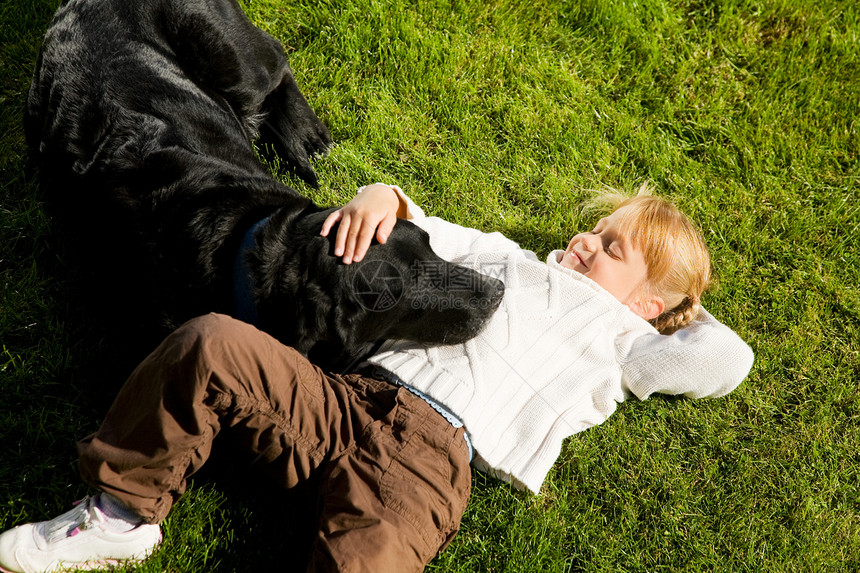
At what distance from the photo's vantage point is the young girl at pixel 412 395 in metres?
2.23

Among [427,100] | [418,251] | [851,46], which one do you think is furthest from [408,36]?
[851,46]

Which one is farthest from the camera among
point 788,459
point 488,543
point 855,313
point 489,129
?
point 489,129

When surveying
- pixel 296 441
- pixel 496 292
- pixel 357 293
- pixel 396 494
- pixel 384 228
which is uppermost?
pixel 384 228

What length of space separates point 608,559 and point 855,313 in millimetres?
2038

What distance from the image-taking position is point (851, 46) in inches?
181

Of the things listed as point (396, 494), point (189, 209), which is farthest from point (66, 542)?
point (189, 209)

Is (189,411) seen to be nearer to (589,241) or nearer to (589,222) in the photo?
(589,241)

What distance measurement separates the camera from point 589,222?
3.94 metres

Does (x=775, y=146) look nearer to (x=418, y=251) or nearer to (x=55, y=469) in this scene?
(x=418, y=251)

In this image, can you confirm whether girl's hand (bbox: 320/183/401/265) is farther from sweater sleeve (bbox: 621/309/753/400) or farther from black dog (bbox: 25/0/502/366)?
sweater sleeve (bbox: 621/309/753/400)

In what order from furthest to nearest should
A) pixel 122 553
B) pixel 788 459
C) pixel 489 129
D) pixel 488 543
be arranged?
1. pixel 489 129
2. pixel 788 459
3. pixel 488 543
4. pixel 122 553

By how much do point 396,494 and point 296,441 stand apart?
0.40 metres

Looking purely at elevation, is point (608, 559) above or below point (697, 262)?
below

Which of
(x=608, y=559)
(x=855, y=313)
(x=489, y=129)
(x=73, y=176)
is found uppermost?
(x=73, y=176)
